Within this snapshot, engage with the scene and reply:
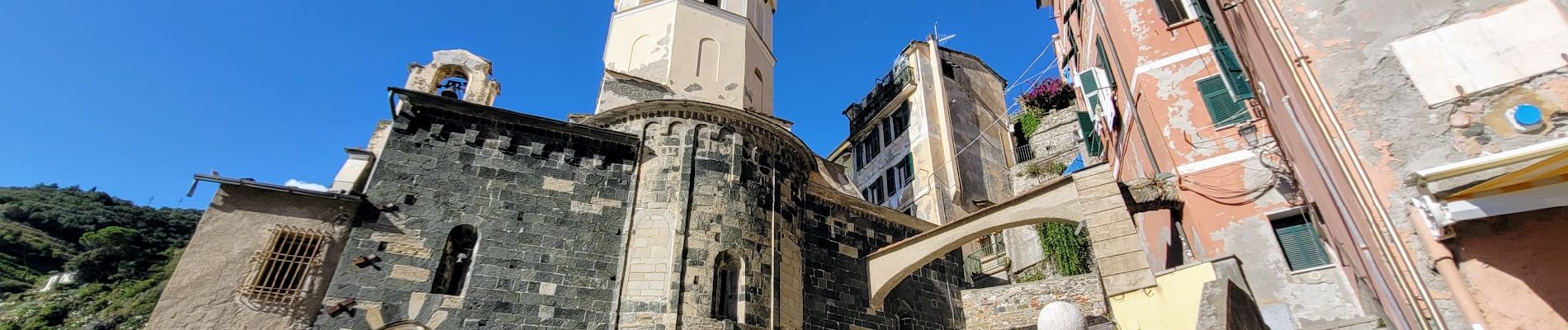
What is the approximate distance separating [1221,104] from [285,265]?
46.0ft

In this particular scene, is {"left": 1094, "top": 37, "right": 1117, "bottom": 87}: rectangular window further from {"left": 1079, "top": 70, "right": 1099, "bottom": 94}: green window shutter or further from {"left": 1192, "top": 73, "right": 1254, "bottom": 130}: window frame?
{"left": 1192, "top": 73, "right": 1254, "bottom": 130}: window frame

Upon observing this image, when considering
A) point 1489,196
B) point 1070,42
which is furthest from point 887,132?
point 1489,196

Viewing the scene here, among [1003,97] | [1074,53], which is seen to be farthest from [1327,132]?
[1003,97]

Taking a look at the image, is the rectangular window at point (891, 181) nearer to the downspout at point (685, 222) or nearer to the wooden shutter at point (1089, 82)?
the wooden shutter at point (1089, 82)

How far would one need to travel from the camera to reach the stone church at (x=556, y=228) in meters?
10.1

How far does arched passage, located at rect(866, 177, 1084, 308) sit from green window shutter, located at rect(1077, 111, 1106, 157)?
413 cm

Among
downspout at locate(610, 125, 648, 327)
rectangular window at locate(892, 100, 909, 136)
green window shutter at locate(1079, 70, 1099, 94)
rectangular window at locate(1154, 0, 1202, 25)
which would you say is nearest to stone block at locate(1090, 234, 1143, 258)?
rectangular window at locate(1154, 0, 1202, 25)

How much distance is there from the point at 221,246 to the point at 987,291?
15.2 meters

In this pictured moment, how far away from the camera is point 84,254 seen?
25.3m

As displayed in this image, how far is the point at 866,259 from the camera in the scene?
49.9 ft

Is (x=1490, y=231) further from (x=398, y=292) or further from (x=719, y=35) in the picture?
(x=719, y=35)

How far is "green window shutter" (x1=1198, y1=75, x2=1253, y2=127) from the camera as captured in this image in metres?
9.98

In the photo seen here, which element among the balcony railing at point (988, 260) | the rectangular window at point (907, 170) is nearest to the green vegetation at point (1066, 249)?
the balcony railing at point (988, 260)

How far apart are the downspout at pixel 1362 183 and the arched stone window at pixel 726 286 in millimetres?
8348
